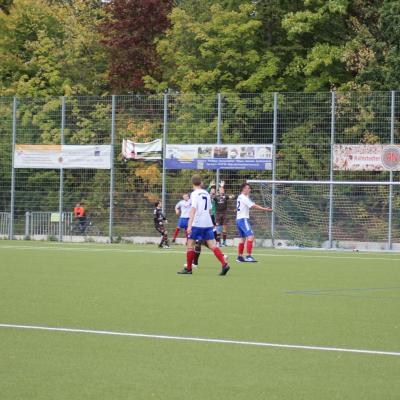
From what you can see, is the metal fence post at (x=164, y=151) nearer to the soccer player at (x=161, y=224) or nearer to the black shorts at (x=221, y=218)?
the soccer player at (x=161, y=224)

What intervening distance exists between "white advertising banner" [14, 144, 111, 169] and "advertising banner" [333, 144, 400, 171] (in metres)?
8.70

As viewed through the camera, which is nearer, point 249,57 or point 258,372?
point 258,372

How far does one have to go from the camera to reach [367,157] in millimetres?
34281

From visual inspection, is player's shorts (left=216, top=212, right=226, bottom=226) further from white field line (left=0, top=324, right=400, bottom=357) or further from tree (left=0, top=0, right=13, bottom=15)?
tree (left=0, top=0, right=13, bottom=15)

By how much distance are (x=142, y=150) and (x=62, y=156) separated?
3.33m

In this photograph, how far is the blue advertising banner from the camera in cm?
3631

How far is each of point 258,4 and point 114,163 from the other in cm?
1391

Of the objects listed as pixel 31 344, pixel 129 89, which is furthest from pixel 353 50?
pixel 31 344

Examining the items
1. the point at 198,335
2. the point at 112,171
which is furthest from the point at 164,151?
the point at 198,335

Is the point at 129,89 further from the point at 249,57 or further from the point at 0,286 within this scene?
the point at 0,286

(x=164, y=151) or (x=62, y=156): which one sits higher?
(x=164, y=151)

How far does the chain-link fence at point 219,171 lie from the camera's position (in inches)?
1358

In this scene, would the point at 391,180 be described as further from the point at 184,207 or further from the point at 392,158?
the point at 184,207

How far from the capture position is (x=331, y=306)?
48.0 feet
